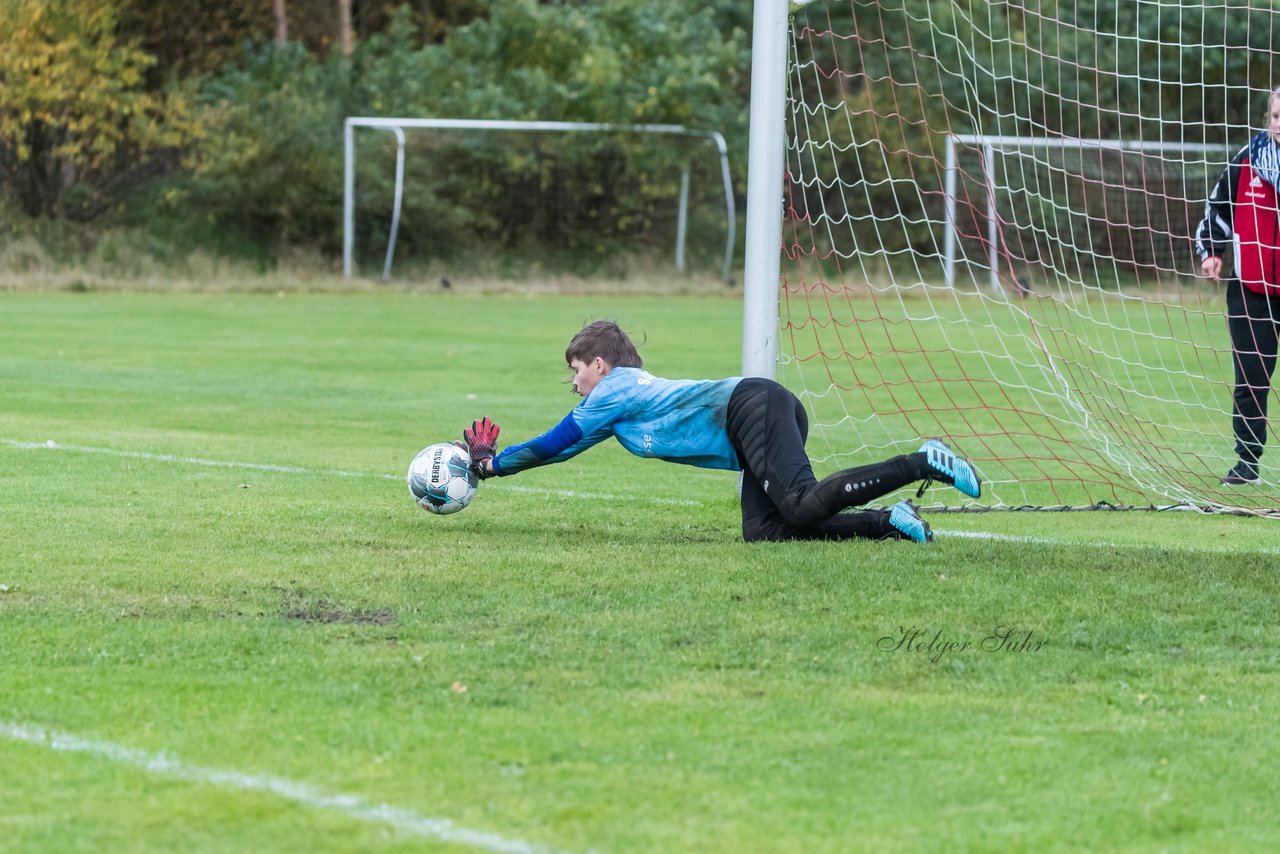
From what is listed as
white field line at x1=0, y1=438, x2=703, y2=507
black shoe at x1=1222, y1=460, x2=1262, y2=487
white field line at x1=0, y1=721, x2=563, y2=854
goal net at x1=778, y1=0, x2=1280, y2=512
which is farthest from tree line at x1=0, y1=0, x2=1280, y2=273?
white field line at x1=0, y1=721, x2=563, y2=854

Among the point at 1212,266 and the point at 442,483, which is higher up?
the point at 1212,266

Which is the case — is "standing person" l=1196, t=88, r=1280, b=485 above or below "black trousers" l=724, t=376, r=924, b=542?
above

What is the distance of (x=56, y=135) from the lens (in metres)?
30.2

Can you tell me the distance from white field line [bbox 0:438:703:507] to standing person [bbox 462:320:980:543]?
3.97 feet

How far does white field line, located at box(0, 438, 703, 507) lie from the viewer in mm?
7961

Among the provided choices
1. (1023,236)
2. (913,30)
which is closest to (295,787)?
(1023,236)

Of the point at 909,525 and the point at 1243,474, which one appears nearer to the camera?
the point at 909,525

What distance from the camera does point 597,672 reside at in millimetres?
4559

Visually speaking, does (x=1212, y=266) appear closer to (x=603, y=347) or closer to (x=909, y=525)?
(x=909, y=525)

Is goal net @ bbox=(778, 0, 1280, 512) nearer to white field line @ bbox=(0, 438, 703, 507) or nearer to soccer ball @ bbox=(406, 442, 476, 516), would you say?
white field line @ bbox=(0, 438, 703, 507)

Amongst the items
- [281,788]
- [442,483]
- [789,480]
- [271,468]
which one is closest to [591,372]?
[442,483]

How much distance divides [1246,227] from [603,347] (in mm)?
3762

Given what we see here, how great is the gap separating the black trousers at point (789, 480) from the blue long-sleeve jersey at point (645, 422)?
0.27 feet

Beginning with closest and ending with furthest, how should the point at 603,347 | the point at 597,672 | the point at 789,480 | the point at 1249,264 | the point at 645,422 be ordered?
1. the point at 597,672
2. the point at 789,480
3. the point at 645,422
4. the point at 603,347
5. the point at 1249,264
